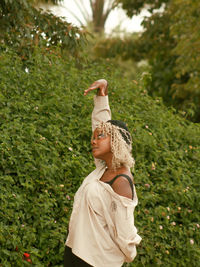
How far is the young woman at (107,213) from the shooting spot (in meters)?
2.77

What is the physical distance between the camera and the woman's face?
3.04 meters

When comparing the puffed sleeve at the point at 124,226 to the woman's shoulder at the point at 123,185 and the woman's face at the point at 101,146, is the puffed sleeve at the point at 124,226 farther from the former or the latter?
the woman's face at the point at 101,146

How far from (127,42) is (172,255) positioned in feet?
40.0

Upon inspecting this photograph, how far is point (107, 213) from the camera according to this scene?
112 inches

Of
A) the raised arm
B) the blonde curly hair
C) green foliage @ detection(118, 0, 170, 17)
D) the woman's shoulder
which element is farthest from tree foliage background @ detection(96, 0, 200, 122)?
the woman's shoulder

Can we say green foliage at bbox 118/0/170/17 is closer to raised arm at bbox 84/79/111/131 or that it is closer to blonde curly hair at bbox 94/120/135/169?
raised arm at bbox 84/79/111/131

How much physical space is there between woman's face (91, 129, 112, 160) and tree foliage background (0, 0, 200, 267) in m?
1.35

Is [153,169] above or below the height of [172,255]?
above

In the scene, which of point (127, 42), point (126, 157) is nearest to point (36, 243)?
point (126, 157)

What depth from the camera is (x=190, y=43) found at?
1163cm

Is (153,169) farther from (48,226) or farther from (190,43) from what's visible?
(190,43)

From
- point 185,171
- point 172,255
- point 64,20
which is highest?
point 64,20

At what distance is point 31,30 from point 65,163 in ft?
9.79

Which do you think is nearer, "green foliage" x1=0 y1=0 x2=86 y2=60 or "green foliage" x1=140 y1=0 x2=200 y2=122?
"green foliage" x1=0 y1=0 x2=86 y2=60
